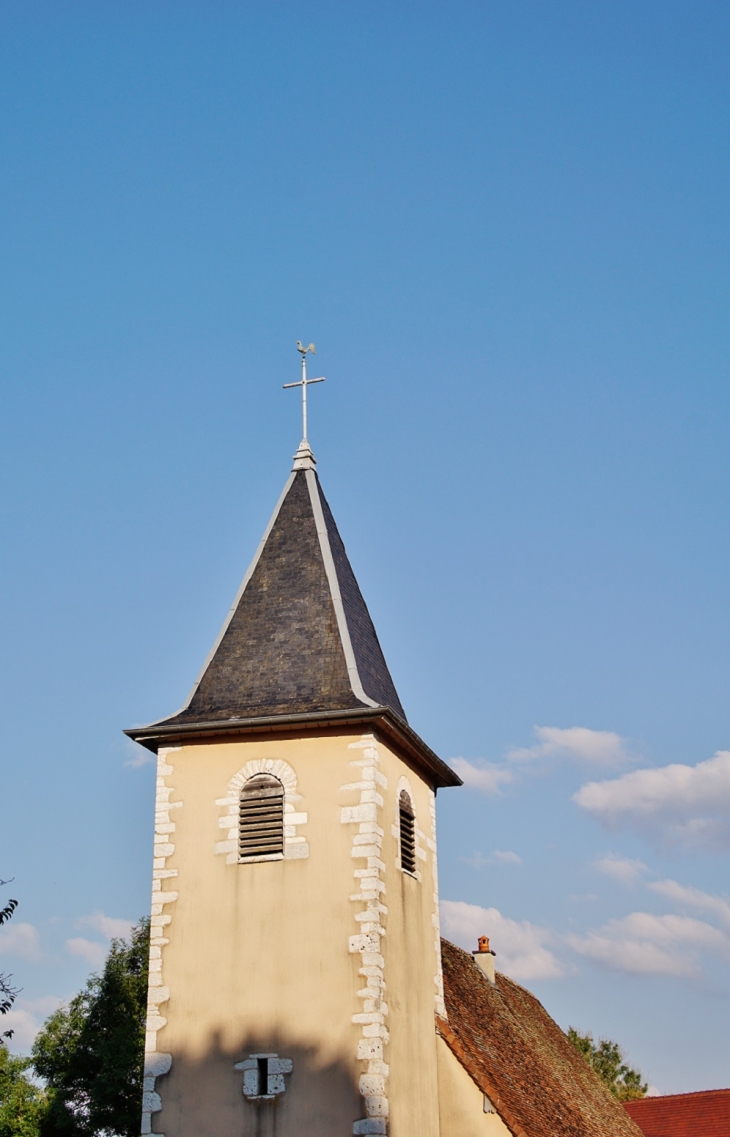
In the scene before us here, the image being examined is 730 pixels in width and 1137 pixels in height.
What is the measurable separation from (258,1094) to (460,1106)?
344cm

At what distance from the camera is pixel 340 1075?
1523cm

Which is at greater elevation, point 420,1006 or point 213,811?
point 213,811

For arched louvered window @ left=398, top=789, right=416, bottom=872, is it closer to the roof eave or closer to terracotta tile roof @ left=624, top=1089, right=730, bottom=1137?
the roof eave

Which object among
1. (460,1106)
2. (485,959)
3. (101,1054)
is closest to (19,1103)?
(101,1054)

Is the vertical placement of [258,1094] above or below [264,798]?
below

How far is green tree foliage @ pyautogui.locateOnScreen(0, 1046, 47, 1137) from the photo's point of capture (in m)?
30.6

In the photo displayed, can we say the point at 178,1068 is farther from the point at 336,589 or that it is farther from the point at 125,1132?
the point at 125,1132

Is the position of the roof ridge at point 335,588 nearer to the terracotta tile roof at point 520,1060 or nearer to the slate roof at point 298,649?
the slate roof at point 298,649

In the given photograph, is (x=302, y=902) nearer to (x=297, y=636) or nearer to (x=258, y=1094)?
(x=258, y=1094)

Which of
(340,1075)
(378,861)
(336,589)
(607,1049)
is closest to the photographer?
(340,1075)

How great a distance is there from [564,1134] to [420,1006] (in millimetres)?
4103

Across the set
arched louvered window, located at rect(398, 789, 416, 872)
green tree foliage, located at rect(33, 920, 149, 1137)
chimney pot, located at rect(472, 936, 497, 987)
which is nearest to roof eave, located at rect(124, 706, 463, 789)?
arched louvered window, located at rect(398, 789, 416, 872)

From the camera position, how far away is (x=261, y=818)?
54.9 feet

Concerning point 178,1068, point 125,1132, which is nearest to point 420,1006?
point 178,1068
